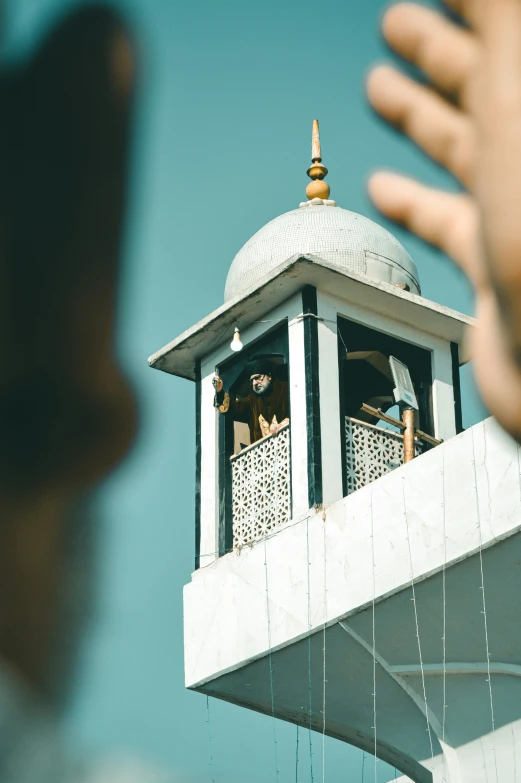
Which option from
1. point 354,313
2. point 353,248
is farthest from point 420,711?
point 353,248

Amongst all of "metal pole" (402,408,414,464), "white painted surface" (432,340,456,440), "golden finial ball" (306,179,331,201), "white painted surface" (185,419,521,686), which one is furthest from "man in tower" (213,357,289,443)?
"golden finial ball" (306,179,331,201)

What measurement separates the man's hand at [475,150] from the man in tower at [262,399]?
11.1 metres

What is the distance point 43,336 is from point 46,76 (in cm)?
40

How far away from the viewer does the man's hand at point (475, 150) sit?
2.19 meters

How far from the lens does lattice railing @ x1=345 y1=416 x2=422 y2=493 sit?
12.5m

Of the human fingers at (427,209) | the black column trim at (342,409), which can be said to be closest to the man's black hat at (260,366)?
the black column trim at (342,409)

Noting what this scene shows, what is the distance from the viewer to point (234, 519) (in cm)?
1285

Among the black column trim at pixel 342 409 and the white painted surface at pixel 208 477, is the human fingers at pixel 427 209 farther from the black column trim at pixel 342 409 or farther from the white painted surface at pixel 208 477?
the white painted surface at pixel 208 477

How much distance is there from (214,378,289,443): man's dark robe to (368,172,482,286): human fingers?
11043mm

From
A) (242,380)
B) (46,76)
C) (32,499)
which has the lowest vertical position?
(32,499)

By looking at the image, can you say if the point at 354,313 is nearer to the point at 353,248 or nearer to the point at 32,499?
the point at 353,248

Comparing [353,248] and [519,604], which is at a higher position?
[353,248]

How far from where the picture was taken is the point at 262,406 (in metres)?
13.9

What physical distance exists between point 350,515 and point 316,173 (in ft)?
18.2
